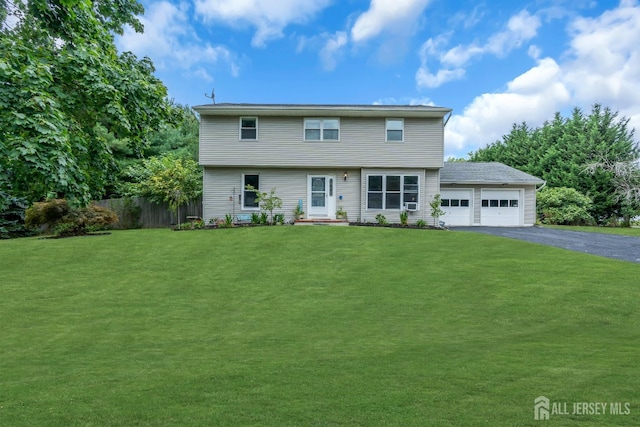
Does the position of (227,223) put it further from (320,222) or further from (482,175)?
(482,175)

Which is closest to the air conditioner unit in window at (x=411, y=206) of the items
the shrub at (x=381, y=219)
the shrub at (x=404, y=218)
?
the shrub at (x=404, y=218)

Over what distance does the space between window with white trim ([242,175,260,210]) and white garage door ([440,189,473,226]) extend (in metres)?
10.7

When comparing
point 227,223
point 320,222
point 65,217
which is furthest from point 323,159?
point 65,217

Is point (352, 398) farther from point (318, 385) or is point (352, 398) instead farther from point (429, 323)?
point (429, 323)

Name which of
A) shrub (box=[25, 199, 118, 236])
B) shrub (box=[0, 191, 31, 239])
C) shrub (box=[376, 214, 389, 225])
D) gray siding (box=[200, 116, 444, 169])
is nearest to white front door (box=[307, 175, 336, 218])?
gray siding (box=[200, 116, 444, 169])

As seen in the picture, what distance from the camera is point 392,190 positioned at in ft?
64.2

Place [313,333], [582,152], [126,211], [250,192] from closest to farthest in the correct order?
[313,333] → [250,192] → [126,211] → [582,152]

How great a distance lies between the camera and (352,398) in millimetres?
3387

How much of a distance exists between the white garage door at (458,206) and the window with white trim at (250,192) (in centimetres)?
1068

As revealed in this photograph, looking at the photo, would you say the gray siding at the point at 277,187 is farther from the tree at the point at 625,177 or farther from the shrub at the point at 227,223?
the tree at the point at 625,177

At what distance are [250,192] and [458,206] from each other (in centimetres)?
1200

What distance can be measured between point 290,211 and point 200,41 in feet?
46.2

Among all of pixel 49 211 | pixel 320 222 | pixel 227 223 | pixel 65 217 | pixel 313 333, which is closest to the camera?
pixel 313 333

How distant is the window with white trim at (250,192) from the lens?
1961cm
